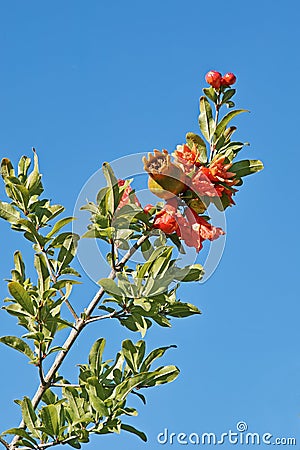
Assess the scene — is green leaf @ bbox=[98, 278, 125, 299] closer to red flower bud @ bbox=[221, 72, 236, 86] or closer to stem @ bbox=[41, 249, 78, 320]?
stem @ bbox=[41, 249, 78, 320]

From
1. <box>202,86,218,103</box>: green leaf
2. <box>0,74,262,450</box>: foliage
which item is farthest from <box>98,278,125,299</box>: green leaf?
<box>202,86,218,103</box>: green leaf

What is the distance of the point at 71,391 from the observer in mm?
→ 2166

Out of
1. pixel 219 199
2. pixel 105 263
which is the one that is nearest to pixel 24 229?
pixel 105 263

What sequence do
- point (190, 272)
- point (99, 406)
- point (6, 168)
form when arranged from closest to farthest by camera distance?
point (99, 406), point (190, 272), point (6, 168)

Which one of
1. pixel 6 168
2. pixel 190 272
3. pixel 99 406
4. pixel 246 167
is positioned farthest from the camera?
pixel 6 168

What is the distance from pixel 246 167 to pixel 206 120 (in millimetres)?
213

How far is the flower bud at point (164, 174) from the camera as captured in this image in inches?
78.1

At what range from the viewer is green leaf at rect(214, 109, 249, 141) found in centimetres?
223

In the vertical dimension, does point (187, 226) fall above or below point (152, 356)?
above

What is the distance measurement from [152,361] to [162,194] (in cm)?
55

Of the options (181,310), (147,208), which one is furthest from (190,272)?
(147,208)

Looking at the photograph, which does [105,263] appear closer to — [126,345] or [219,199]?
[126,345]

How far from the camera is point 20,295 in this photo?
207 centimetres

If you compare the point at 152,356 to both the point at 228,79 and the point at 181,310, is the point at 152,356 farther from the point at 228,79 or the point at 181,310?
the point at 228,79
